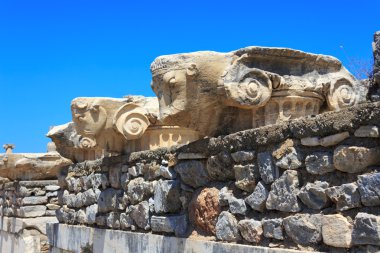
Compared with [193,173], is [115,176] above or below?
above

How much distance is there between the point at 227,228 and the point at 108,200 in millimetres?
2706

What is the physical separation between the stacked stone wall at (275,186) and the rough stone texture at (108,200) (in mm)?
494

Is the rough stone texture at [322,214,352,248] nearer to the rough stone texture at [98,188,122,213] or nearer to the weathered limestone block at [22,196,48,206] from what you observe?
the rough stone texture at [98,188,122,213]

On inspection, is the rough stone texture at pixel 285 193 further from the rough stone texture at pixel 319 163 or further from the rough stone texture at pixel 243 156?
the rough stone texture at pixel 243 156

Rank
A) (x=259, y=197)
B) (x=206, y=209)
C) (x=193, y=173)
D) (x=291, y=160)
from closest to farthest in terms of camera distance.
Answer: (x=291, y=160)
(x=259, y=197)
(x=206, y=209)
(x=193, y=173)

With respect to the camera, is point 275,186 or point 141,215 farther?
point 141,215

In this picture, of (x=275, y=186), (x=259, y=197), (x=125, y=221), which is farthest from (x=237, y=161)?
(x=125, y=221)

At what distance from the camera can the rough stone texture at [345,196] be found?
10.5ft

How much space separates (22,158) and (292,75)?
867 cm

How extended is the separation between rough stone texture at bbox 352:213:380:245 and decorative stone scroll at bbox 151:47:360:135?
61.5 inches

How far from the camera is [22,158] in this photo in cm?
1212

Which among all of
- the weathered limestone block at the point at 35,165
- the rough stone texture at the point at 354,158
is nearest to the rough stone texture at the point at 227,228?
the rough stone texture at the point at 354,158

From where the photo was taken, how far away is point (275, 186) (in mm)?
3803

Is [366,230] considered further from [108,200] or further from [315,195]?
[108,200]
